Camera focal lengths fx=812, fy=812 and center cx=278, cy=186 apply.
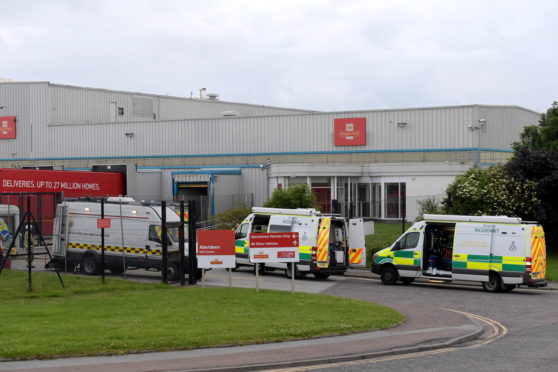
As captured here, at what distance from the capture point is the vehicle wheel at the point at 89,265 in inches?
1090

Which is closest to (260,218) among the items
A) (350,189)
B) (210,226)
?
(210,226)

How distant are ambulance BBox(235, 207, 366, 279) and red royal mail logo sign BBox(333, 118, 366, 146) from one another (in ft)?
82.2

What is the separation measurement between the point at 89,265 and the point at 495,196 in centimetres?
1858

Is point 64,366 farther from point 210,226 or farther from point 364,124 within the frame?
point 364,124

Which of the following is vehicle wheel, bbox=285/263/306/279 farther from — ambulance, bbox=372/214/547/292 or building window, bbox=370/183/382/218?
building window, bbox=370/183/382/218

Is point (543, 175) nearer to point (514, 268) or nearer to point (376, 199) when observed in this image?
point (514, 268)

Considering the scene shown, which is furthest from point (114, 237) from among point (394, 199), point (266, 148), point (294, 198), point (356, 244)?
point (266, 148)

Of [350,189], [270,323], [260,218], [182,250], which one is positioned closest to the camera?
[270,323]

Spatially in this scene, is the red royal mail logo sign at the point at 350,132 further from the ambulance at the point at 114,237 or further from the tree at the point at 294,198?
the ambulance at the point at 114,237

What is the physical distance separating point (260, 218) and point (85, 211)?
7096 millimetres

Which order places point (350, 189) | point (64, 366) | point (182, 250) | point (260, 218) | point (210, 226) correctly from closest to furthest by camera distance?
1. point (64, 366)
2. point (182, 250)
3. point (260, 218)
4. point (210, 226)
5. point (350, 189)

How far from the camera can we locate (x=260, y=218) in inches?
1260

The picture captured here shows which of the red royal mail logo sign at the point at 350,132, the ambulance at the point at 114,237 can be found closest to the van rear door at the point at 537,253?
the ambulance at the point at 114,237

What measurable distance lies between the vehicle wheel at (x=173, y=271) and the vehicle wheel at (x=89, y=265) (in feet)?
9.02
